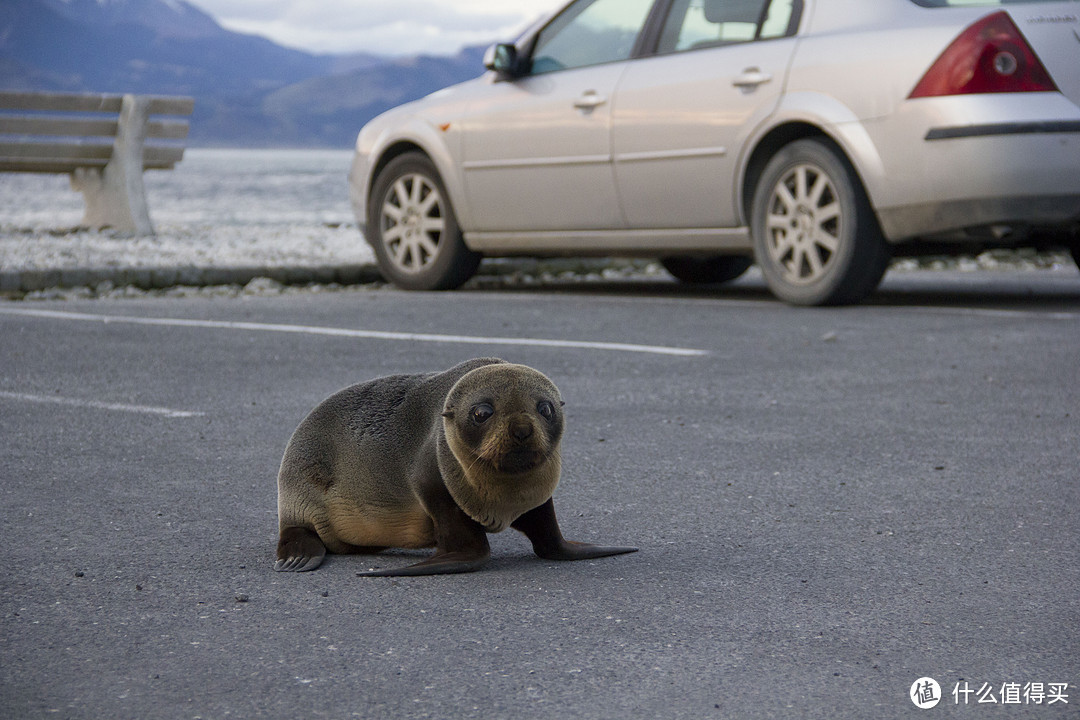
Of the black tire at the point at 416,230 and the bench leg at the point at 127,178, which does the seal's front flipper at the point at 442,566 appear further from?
the bench leg at the point at 127,178

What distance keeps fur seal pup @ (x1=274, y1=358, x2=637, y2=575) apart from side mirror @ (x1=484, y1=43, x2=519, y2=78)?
557cm

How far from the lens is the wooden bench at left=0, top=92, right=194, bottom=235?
11188 mm

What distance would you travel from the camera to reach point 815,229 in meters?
7.32

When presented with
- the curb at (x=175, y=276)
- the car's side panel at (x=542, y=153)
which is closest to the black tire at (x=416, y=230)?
the car's side panel at (x=542, y=153)

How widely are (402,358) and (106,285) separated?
142 inches

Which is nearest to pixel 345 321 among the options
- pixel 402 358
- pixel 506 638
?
pixel 402 358

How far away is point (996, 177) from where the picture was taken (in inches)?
262

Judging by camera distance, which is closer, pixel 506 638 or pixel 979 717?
pixel 979 717

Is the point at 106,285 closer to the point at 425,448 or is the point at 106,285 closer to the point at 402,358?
the point at 402,358

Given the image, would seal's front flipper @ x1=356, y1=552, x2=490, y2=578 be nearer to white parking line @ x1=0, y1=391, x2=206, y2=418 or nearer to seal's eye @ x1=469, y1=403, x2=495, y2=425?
seal's eye @ x1=469, y1=403, x2=495, y2=425

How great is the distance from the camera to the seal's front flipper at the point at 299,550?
291 cm

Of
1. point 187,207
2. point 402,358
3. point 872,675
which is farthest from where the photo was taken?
point 187,207

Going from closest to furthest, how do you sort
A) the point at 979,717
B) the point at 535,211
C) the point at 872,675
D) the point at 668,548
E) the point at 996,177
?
the point at 979,717
the point at 872,675
the point at 668,548
the point at 996,177
the point at 535,211

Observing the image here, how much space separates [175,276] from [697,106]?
3.67 m
